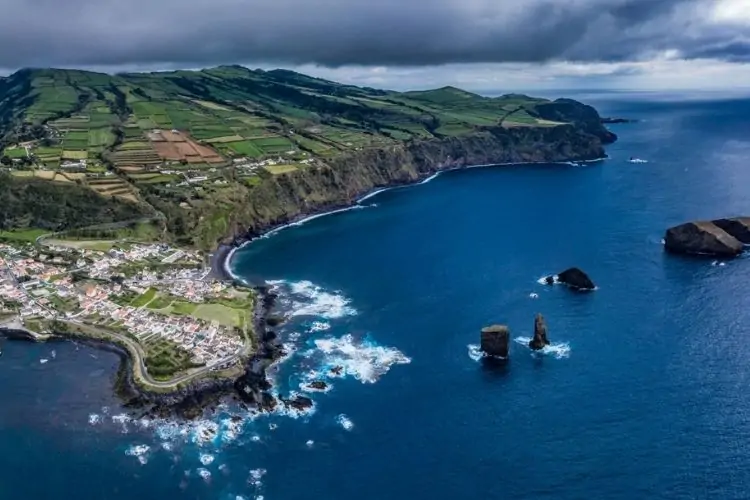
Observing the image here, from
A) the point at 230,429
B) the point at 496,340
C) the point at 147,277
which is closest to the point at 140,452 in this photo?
the point at 230,429

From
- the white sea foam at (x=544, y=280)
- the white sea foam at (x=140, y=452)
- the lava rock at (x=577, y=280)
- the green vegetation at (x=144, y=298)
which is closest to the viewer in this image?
the white sea foam at (x=140, y=452)

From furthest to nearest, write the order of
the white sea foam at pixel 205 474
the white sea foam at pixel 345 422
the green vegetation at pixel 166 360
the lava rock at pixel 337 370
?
1. the lava rock at pixel 337 370
2. the green vegetation at pixel 166 360
3. the white sea foam at pixel 345 422
4. the white sea foam at pixel 205 474

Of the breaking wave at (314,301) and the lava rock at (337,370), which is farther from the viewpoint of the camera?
the breaking wave at (314,301)

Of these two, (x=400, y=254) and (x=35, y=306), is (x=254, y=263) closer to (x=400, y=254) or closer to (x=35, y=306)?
(x=400, y=254)

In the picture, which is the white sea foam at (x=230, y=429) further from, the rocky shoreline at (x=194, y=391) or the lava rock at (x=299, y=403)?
the lava rock at (x=299, y=403)

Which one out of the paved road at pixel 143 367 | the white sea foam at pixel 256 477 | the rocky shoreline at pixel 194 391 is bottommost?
the white sea foam at pixel 256 477

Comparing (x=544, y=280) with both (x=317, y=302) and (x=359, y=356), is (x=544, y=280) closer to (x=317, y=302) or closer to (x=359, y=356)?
(x=317, y=302)

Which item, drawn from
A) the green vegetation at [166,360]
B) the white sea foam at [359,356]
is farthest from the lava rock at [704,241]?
the green vegetation at [166,360]

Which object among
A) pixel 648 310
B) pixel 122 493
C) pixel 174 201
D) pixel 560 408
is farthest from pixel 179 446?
pixel 174 201
